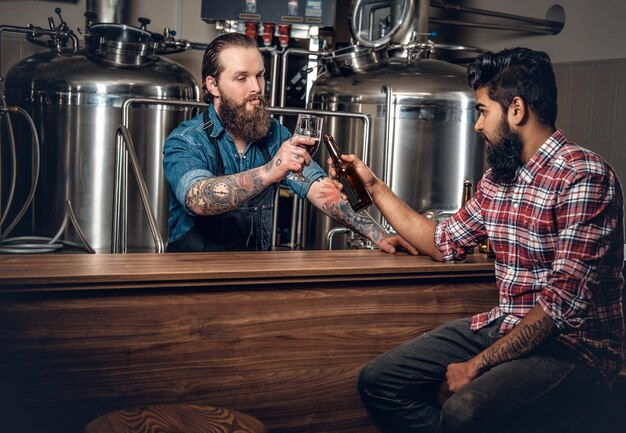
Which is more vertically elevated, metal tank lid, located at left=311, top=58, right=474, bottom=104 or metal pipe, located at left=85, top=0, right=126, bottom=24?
metal pipe, located at left=85, top=0, right=126, bottom=24

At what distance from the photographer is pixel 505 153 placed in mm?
2248

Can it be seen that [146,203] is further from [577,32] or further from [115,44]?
[577,32]

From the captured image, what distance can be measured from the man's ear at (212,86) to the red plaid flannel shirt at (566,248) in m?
1.24

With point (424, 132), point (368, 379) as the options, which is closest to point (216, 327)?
point (368, 379)

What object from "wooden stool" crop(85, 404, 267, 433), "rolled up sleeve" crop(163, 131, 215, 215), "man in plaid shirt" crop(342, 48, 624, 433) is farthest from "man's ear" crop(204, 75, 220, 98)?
"wooden stool" crop(85, 404, 267, 433)

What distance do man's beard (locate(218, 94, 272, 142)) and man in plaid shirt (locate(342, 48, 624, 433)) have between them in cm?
89

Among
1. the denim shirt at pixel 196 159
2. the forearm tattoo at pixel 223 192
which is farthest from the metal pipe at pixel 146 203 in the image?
the forearm tattoo at pixel 223 192

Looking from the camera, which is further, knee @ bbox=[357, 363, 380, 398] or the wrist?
the wrist

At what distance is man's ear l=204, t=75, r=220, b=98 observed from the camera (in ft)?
9.81

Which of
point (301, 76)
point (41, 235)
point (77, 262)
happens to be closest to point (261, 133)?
point (77, 262)

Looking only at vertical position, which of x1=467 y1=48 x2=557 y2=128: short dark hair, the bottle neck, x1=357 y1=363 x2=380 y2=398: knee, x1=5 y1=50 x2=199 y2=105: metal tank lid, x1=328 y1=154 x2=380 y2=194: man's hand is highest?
x1=5 y1=50 x2=199 y2=105: metal tank lid

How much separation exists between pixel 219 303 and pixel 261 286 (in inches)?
5.5

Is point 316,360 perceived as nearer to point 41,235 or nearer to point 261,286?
point 261,286

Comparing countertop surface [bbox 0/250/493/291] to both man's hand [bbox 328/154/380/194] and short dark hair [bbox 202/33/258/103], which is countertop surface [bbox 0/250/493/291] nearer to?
man's hand [bbox 328/154/380/194]
